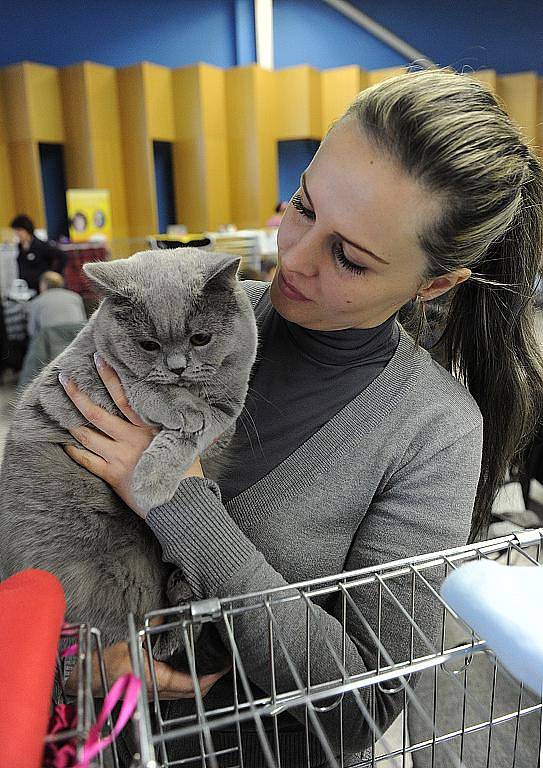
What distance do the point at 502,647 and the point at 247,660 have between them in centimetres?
45

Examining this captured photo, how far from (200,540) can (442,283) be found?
57 centimetres

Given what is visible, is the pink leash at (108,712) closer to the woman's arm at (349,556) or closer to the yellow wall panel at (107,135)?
the woman's arm at (349,556)

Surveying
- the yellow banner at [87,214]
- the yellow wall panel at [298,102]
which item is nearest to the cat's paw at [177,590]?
the yellow banner at [87,214]

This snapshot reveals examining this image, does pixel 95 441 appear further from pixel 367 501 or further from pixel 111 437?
pixel 367 501

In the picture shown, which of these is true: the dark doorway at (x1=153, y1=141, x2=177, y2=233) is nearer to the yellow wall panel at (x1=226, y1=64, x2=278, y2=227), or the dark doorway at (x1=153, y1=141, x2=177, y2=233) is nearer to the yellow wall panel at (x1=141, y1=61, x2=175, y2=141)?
the yellow wall panel at (x1=141, y1=61, x2=175, y2=141)

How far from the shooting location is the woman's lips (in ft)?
3.09

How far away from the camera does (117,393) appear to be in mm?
931

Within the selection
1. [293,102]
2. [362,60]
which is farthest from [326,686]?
[362,60]

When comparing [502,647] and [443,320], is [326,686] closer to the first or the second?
[502,647]

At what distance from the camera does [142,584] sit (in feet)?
2.95

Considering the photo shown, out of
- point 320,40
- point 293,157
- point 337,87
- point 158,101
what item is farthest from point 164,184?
point 320,40

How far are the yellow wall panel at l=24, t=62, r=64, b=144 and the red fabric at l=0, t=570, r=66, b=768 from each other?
7094mm

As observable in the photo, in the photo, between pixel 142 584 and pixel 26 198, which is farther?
pixel 26 198

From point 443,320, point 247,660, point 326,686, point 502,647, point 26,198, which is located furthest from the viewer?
point 26,198
